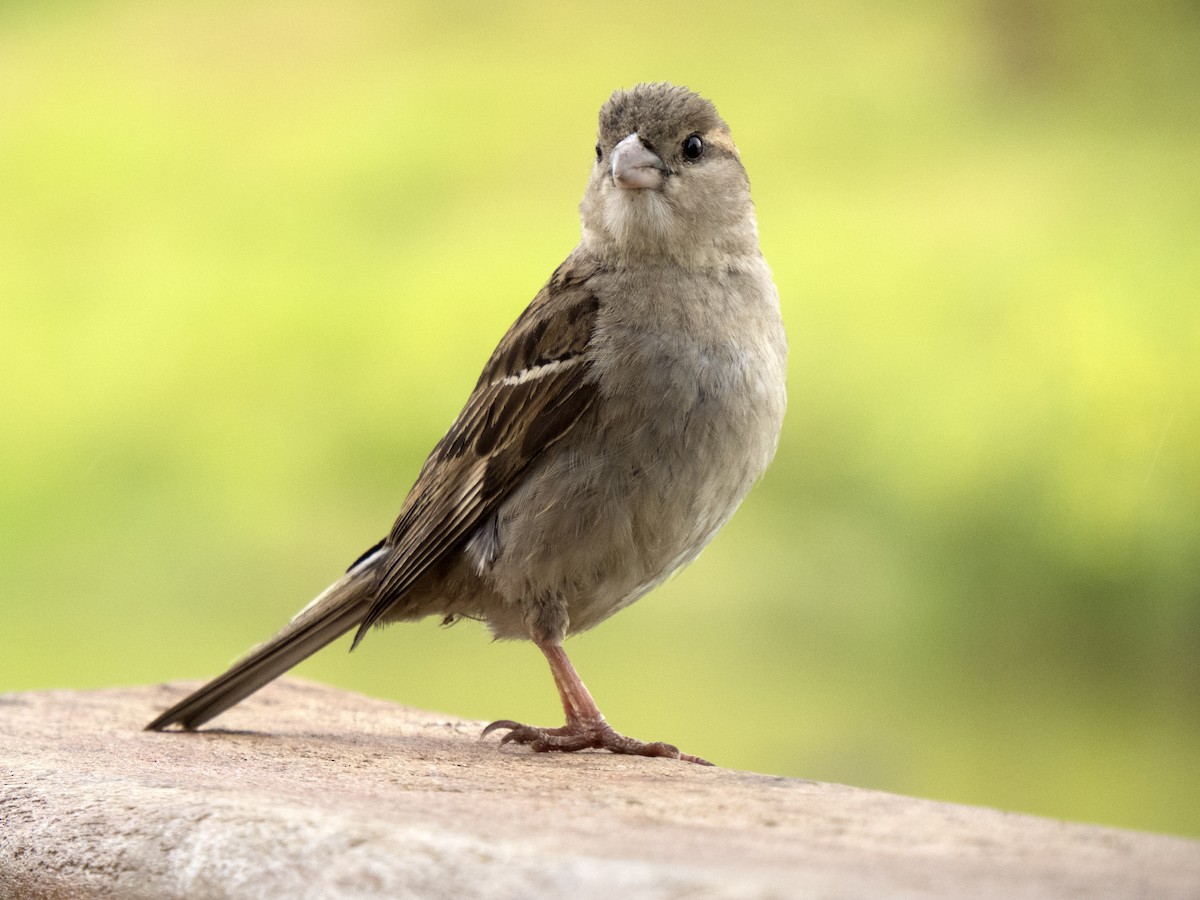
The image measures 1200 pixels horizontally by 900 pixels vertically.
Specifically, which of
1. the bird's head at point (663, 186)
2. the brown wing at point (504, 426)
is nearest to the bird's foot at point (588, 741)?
the brown wing at point (504, 426)

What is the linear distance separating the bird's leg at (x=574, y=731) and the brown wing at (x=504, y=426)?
32cm

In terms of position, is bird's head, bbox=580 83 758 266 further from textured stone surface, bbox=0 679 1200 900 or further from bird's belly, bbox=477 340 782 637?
textured stone surface, bbox=0 679 1200 900

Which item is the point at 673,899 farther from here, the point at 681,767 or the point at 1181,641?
the point at 1181,641

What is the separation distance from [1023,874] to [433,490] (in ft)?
5.48

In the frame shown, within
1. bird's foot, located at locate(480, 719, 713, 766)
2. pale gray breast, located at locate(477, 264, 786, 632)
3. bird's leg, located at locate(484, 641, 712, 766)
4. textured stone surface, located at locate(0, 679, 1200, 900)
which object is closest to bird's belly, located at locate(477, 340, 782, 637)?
pale gray breast, located at locate(477, 264, 786, 632)

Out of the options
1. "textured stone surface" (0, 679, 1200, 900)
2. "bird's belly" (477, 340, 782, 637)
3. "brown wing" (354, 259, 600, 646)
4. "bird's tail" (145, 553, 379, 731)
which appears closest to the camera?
"textured stone surface" (0, 679, 1200, 900)

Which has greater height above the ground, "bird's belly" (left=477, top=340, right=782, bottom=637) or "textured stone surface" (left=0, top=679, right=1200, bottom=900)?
"bird's belly" (left=477, top=340, right=782, bottom=637)

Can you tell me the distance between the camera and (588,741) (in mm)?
2883

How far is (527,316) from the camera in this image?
3125 millimetres

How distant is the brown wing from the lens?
289cm

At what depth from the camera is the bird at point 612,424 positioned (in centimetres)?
281

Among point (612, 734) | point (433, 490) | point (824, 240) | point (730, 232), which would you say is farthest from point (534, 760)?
point (824, 240)

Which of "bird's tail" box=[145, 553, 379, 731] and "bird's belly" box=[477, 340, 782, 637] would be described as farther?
"bird's tail" box=[145, 553, 379, 731]

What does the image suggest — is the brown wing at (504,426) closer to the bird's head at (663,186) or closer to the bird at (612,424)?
the bird at (612,424)
